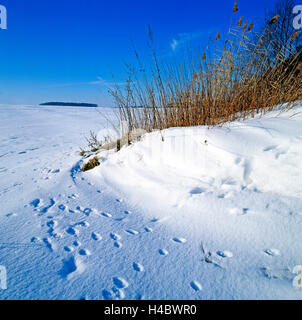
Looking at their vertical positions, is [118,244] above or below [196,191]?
below

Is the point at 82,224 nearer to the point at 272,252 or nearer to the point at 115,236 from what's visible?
the point at 115,236

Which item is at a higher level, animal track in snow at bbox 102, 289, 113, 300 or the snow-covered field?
the snow-covered field

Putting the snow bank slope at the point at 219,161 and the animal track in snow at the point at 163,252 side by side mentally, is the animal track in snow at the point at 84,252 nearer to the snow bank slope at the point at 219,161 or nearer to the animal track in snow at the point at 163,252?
the animal track in snow at the point at 163,252

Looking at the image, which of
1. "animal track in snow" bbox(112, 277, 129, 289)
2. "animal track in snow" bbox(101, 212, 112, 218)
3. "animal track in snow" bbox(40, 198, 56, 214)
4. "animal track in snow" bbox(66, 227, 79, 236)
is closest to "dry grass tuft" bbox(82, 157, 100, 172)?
"animal track in snow" bbox(40, 198, 56, 214)

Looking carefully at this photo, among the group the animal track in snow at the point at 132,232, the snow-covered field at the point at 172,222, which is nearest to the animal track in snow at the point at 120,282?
the snow-covered field at the point at 172,222

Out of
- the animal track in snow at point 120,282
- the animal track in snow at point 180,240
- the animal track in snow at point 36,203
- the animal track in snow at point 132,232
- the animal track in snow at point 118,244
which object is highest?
the animal track in snow at point 36,203

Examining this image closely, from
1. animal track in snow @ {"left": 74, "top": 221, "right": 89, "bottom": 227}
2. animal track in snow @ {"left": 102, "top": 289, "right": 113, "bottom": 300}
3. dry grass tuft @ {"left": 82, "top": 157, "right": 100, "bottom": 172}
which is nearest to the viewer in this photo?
animal track in snow @ {"left": 102, "top": 289, "right": 113, "bottom": 300}

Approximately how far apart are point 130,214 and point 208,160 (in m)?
0.63

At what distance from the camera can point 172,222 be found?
937 mm

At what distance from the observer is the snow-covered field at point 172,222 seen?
611 mm

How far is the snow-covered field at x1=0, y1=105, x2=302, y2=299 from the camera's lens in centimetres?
61

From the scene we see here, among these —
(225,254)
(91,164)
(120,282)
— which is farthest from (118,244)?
(91,164)

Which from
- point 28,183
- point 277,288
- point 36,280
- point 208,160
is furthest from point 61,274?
point 28,183

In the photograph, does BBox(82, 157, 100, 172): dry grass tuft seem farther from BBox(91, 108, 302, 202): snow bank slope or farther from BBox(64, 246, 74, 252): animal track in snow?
BBox(64, 246, 74, 252): animal track in snow
